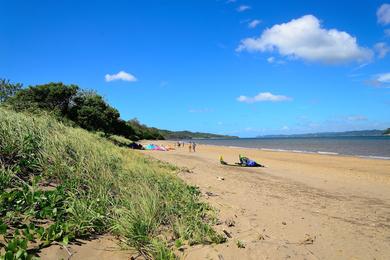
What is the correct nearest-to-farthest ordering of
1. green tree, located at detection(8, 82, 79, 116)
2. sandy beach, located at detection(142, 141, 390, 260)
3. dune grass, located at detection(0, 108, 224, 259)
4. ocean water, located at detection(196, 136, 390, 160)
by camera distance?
dune grass, located at detection(0, 108, 224, 259), sandy beach, located at detection(142, 141, 390, 260), green tree, located at detection(8, 82, 79, 116), ocean water, located at detection(196, 136, 390, 160)

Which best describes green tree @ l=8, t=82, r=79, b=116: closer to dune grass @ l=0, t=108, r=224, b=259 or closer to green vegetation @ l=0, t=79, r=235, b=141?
green vegetation @ l=0, t=79, r=235, b=141

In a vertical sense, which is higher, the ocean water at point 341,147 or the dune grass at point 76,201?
the dune grass at point 76,201

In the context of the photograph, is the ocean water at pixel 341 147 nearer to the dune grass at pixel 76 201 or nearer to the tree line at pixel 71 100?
the tree line at pixel 71 100

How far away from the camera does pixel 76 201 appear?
13.9 feet

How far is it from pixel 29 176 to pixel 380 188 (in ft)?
42.0

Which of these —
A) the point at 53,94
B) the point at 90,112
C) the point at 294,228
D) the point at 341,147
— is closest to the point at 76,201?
the point at 294,228

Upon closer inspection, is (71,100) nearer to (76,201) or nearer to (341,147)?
(76,201)

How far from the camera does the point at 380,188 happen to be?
12828 mm

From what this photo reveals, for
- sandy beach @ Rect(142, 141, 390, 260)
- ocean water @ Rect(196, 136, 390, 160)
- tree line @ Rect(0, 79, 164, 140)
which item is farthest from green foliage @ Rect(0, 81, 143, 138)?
sandy beach @ Rect(142, 141, 390, 260)

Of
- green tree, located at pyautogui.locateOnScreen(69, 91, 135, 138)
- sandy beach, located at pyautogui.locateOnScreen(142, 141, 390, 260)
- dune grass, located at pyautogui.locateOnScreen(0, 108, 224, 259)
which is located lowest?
sandy beach, located at pyautogui.locateOnScreen(142, 141, 390, 260)

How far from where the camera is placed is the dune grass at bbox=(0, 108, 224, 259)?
3600mm

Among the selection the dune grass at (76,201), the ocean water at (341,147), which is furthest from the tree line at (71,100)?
the dune grass at (76,201)

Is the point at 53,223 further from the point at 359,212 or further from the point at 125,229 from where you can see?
the point at 359,212

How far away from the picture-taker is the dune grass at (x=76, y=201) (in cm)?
360
